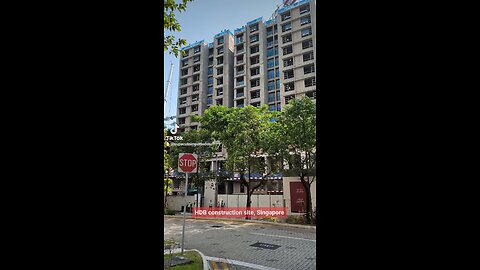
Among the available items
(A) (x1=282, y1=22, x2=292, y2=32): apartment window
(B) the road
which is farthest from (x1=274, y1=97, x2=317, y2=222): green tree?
(A) (x1=282, y1=22, x2=292, y2=32): apartment window

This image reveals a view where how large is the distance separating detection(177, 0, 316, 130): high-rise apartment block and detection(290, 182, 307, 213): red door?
15.9 metres

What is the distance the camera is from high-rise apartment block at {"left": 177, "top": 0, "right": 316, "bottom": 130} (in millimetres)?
33062

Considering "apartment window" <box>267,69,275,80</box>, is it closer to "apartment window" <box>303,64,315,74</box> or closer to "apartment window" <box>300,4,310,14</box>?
"apartment window" <box>303,64,315,74</box>

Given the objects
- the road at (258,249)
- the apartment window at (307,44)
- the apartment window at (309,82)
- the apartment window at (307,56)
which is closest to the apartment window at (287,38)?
the apartment window at (307,44)

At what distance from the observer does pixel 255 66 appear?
125 feet

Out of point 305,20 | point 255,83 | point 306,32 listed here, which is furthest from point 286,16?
point 255,83
